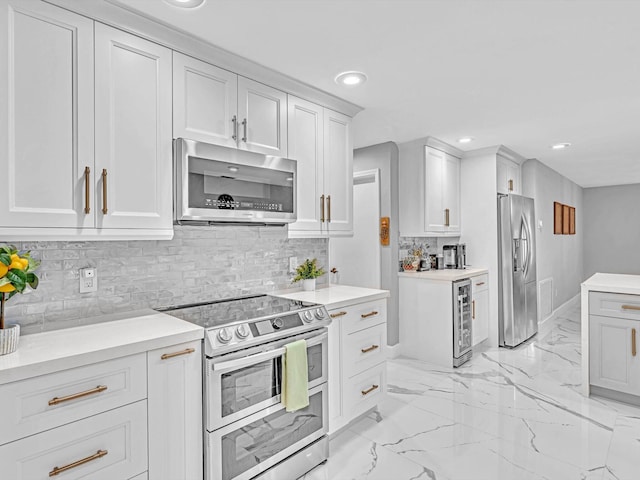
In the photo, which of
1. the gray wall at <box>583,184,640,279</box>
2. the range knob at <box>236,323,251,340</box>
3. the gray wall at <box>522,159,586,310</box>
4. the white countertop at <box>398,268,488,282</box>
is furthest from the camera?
the gray wall at <box>583,184,640,279</box>

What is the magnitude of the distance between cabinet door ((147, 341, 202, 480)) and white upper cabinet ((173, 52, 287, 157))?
114 cm

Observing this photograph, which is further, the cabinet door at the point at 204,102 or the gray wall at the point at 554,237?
the gray wall at the point at 554,237

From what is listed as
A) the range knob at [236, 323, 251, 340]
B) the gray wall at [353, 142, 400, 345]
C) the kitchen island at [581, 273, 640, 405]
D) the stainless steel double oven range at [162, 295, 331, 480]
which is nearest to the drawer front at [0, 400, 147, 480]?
the stainless steel double oven range at [162, 295, 331, 480]

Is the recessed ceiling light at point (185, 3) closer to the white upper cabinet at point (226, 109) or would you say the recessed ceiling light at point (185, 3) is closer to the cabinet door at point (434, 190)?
the white upper cabinet at point (226, 109)

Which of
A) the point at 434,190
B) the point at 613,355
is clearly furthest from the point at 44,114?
the point at 613,355

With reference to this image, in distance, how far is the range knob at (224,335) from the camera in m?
1.79

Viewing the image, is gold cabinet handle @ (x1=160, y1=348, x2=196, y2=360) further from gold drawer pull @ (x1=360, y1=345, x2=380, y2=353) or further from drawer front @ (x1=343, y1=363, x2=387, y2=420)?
gold drawer pull @ (x1=360, y1=345, x2=380, y2=353)

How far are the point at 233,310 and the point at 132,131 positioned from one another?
1.07 m

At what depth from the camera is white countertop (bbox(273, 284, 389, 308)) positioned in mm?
2500

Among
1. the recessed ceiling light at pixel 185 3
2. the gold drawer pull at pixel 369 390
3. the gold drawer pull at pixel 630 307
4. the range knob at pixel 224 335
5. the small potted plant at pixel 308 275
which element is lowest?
the gold drawer pull at pixel 369 390

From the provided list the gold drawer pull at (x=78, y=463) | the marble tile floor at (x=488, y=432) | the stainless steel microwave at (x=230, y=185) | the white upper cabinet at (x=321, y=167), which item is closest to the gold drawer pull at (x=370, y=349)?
the marble tile floor at (x=488, y=432)

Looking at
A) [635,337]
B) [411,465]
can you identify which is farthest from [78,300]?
[635,337]

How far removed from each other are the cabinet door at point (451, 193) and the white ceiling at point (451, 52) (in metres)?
0.95

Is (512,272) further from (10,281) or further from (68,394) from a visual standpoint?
(10,281)
